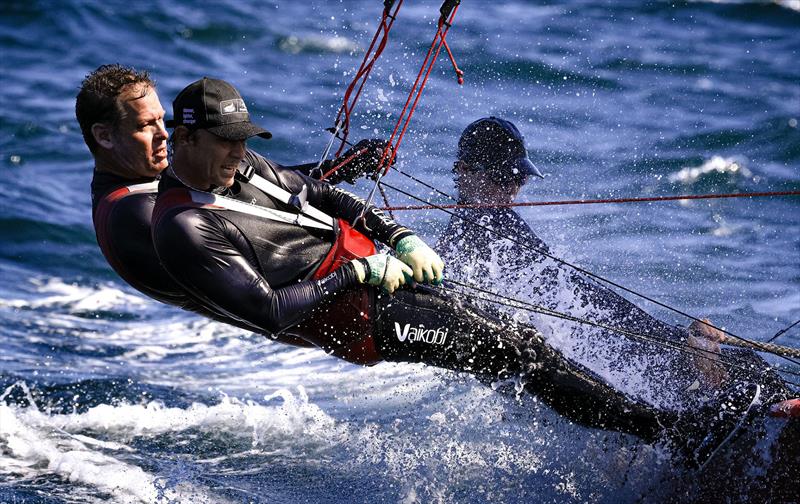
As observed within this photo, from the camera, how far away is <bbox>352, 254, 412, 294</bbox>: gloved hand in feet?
13.4

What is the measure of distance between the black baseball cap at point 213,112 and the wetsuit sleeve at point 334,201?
0.45 meters

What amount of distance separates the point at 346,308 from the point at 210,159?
2.62 feet

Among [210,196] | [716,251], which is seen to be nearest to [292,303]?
[210,196]

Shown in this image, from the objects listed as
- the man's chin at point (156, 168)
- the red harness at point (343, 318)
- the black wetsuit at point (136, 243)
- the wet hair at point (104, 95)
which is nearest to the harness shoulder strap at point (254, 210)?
the red harness at point (343, 318)

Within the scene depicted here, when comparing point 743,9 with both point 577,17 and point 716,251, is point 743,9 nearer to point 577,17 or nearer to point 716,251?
point 577,17

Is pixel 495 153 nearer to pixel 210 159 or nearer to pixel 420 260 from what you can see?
pixel 420 260

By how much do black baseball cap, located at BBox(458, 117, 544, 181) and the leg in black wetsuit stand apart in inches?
45.5

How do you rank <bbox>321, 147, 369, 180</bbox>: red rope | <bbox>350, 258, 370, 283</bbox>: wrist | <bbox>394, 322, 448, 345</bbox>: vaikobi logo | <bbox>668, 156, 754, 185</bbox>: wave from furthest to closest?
<bbox>668, 156, 754, 185</bbox>: wave → <bbox>321, 147, 369, 180</bbox>: red rope → <bbox>394, 322, 448, 345</bbox>: vaikobi logo → <bbox>350, 258, 370, 283</bbox>: wrist

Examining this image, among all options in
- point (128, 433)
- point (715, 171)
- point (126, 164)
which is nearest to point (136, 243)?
point (126, 164)

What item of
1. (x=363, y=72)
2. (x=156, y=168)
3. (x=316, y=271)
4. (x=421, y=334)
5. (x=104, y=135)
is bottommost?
(x=421, y=334)

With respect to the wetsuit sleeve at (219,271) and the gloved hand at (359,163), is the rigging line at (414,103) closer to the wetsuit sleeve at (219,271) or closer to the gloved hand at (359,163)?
the gloved hand at (359,163)

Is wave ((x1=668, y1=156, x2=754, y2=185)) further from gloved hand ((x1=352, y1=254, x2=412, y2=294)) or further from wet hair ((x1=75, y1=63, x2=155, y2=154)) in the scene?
wet hair ((x1=75, y1=63, x2=155, y2=154))

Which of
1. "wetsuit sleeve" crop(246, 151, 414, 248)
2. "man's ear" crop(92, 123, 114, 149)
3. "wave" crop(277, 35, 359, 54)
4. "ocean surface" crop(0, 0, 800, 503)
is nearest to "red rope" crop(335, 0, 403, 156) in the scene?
"wetsuit sleeve" crop(246, 151, 414, 248)

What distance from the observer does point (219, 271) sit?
3.77m
